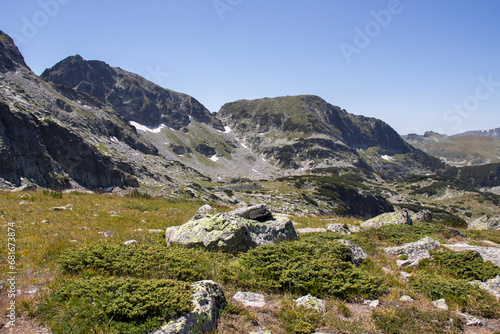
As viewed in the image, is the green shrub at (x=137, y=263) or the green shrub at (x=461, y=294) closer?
the green shrub at (x=461, y=294)

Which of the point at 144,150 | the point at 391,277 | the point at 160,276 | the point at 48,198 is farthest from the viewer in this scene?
the point at 144,150

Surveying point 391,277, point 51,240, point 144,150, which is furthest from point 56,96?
point 391,277

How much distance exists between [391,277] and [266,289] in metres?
5.17

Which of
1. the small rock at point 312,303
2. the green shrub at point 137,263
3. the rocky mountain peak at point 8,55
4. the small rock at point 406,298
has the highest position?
the rocky mountain peak at point 8,55

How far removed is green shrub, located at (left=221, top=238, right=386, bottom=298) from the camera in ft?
28.3

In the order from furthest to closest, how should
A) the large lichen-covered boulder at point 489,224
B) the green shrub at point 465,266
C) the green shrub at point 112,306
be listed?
the large lichen-covered boulder at point 489,224 → the green shrub at point 465,266 → the green shrub at point 112,306

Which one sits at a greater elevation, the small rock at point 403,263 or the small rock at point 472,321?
the small rock at point 472,321

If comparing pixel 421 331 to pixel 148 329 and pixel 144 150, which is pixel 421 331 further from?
pixel 144 150

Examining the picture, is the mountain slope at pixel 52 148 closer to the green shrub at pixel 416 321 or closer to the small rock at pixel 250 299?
the small rock at pixel 250 299

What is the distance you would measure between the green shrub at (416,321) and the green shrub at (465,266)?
4105 mm

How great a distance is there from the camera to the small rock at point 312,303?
7465mm

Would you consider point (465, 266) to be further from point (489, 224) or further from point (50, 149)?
point (50, 149)

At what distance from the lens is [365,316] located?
733cm

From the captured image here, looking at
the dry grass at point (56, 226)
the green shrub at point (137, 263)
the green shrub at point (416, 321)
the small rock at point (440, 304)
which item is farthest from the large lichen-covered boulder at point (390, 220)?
the green shrub at point (137, 263)
